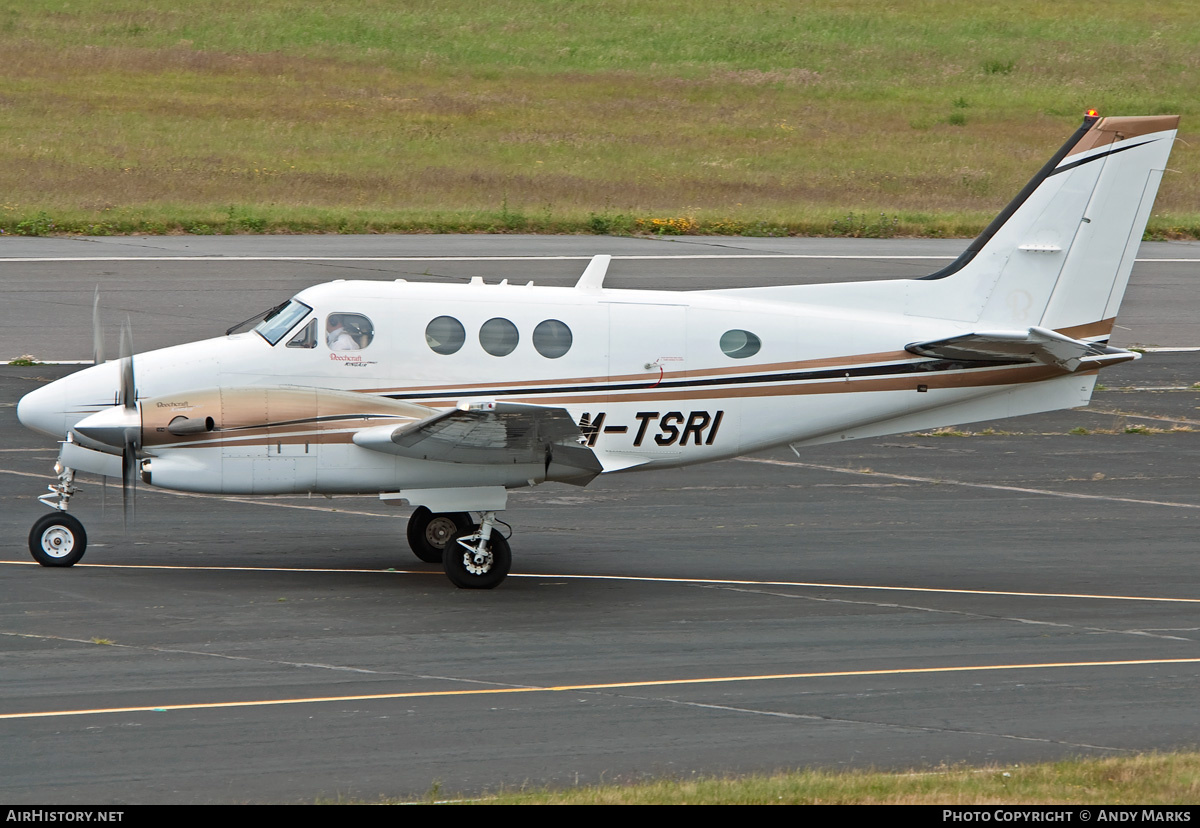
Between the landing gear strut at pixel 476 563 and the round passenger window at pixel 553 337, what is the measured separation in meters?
1.77

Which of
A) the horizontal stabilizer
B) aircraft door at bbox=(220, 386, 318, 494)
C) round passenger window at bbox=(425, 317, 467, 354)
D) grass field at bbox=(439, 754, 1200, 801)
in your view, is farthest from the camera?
the horizontal stabilizer

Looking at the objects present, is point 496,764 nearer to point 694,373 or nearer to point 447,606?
point 447,606

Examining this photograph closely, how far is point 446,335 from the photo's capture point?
14.6 metres

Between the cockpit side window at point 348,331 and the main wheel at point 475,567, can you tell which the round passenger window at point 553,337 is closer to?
the cockpit side window at point 348,331

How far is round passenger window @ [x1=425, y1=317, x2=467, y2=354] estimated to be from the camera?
1462 centimetres

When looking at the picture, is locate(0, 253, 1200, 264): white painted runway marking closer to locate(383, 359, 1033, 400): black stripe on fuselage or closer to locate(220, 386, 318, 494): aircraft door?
locate(383, 359, 1033, 400): black stripe on fuselage

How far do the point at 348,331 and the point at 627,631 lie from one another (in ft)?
13.6

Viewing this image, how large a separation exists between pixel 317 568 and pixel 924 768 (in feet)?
25.1

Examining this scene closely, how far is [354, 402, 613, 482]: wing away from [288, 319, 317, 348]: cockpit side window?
3.46ft

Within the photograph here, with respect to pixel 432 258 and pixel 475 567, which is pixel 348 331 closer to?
pixel 475 567

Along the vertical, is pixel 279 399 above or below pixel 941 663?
above

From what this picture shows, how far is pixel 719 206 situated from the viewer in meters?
47.0

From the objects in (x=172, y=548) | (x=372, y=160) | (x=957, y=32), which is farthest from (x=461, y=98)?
(x=172, y=548)

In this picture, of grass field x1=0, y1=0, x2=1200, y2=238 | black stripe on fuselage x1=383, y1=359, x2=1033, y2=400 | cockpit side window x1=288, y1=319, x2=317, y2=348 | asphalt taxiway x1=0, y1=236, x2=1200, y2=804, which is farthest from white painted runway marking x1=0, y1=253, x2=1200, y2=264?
black stripe on fuselage x1=383, y1=359, x2=1033, y2=400
